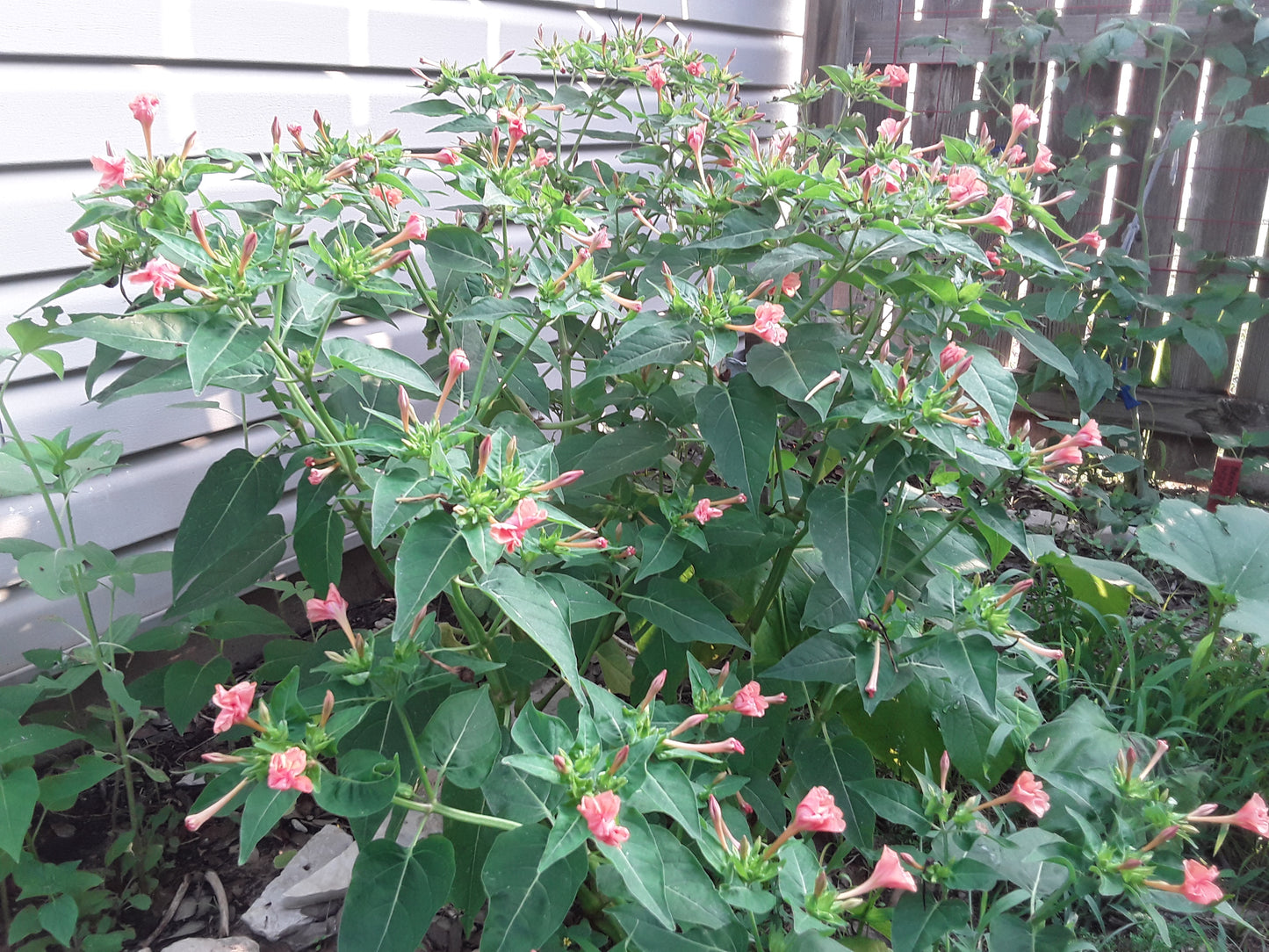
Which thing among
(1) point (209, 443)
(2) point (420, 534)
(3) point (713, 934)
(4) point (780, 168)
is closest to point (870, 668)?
(3) point (713, 934)

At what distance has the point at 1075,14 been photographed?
432cm

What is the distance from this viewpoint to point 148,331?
50.8 inches

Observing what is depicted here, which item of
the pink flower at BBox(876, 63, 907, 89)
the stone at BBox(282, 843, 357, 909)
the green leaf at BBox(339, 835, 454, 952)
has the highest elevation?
the pink flower at BBox(876, 63, 907, 89)

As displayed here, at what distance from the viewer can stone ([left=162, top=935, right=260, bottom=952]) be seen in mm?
1804

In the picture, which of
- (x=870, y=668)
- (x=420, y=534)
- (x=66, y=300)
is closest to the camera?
(x=420, y=534)

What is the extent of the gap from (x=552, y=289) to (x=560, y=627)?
67cm

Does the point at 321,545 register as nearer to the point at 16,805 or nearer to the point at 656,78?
the point at 16,805

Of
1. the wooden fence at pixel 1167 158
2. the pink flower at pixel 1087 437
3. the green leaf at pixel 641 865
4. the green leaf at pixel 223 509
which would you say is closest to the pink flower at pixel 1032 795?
the pink flower at pixel 1087 437

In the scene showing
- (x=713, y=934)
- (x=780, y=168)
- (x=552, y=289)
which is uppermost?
(x=780, y=168)

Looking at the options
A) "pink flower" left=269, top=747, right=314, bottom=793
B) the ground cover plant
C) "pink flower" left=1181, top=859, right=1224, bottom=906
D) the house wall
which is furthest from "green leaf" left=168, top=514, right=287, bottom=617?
"pink flower" left=1181, top=859, right=1224, bottom=906

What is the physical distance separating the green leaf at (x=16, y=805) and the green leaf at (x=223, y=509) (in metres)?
0.42

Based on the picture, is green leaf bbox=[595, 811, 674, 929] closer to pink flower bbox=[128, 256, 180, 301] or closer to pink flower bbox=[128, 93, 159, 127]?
pink flower bbox=[128, 256, 180, 301]

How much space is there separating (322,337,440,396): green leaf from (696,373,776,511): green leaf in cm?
50

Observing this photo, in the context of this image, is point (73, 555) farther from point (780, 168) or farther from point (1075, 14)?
point (1075, 14)
